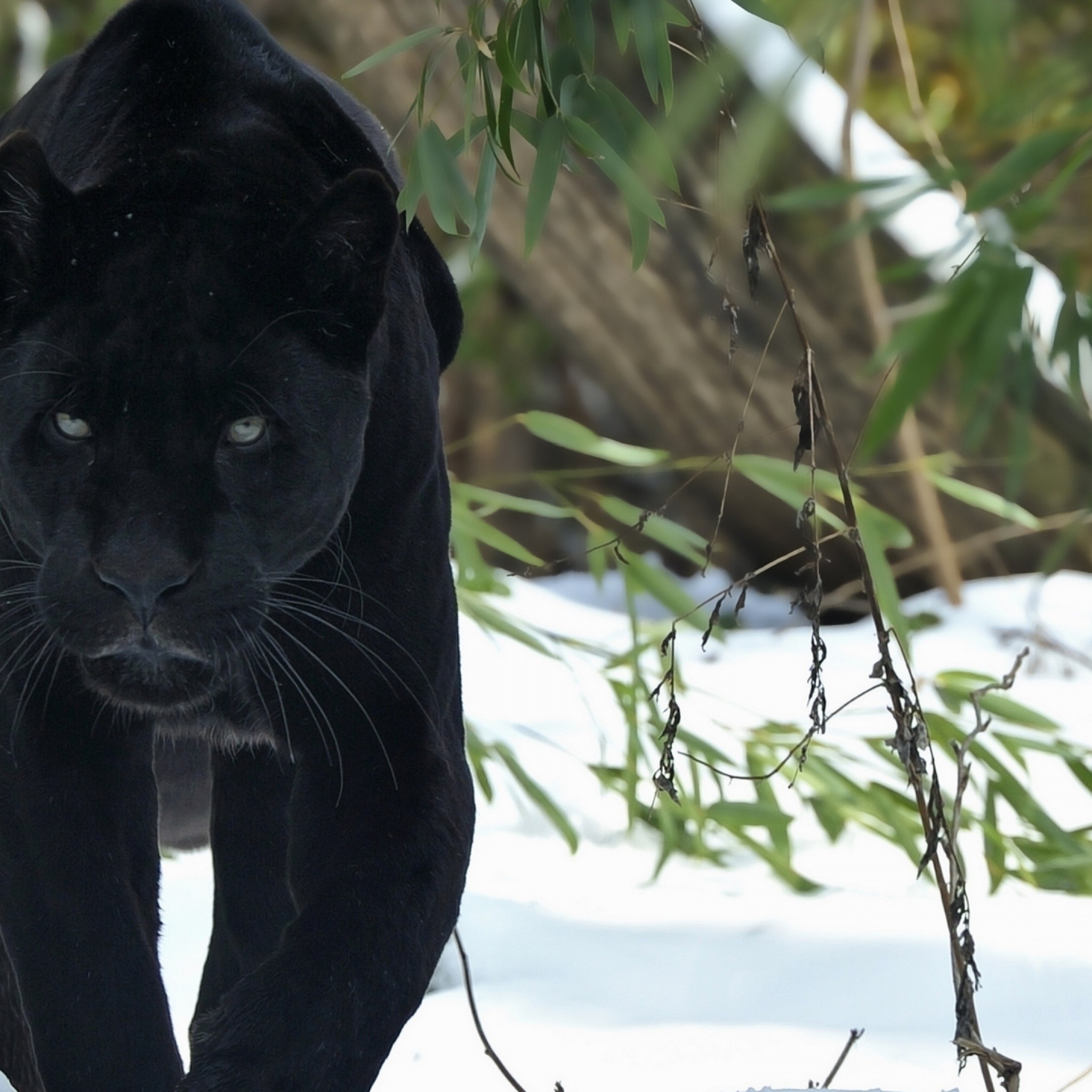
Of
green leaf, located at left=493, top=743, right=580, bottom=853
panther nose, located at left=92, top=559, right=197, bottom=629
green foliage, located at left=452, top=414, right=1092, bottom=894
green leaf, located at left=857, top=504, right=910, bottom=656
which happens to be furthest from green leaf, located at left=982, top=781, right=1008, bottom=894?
panther nose, located at left=92, top=559, right=197, bottom=629

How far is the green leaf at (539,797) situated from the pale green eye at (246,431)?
1.30m

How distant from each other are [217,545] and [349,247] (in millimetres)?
252

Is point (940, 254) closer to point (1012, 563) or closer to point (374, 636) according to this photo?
point (374, 636)

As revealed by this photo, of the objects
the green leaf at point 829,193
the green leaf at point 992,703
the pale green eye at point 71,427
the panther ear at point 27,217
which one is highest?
the green leaf at point 829,193

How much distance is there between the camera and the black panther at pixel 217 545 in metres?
1.29

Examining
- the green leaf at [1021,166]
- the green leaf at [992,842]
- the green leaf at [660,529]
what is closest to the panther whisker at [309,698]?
the green leaf at [1021,166]

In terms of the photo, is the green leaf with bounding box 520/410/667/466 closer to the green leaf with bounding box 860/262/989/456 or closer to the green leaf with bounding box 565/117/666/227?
the green leaf with bounding box 860/262/989/456

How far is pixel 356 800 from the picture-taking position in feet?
4.55

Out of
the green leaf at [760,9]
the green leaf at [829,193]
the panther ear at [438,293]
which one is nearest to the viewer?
the green leaf at [760,9]

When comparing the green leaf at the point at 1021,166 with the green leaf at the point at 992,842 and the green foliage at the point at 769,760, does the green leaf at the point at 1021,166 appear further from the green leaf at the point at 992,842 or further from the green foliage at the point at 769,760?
the green leaf at the point at 992,842

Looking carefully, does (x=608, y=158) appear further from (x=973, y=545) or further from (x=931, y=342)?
(x=973, y=545)

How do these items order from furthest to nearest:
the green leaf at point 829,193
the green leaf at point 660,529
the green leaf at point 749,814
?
the green leaf at point 660,529 → the green leaf at point 749,814 → the green leaf at point 829,193

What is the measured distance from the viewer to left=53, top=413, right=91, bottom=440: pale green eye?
4.30 ft

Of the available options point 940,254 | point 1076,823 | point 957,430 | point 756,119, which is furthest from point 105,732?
point 957,430
